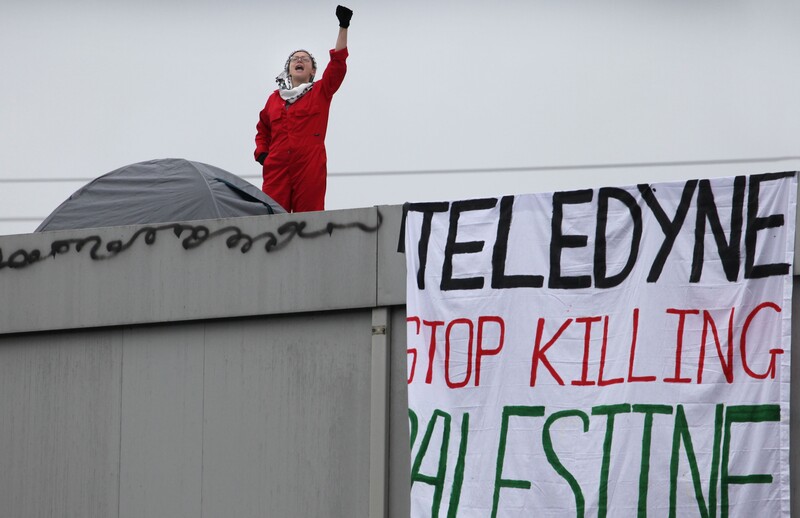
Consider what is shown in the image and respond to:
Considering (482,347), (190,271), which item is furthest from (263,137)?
(482,347)

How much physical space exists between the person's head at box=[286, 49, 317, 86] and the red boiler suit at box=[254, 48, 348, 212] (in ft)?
0.41

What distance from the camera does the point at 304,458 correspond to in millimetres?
8094

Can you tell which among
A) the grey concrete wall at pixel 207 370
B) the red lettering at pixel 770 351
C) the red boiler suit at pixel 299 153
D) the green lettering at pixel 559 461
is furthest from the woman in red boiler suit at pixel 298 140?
the red lettering at pixel 770 351

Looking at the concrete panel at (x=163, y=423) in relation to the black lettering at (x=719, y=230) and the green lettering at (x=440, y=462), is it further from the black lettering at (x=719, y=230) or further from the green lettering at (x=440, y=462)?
the black lettering at (x=719, y=230)

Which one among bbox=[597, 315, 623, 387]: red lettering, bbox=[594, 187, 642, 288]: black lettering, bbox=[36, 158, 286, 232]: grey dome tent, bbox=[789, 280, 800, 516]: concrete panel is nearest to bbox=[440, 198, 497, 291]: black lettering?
bbox=[594, 187, 642, 288]: black lettering

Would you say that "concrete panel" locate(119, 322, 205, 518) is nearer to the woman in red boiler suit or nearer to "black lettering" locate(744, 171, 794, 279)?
the woman in red boiler suit

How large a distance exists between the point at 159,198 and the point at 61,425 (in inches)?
60.6

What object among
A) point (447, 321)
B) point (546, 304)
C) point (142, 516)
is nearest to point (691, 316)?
point (546, 304)

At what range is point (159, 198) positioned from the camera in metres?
9.50

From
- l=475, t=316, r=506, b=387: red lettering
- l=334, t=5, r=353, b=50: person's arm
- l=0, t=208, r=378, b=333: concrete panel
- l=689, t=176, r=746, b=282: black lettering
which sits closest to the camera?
l=689, t=176, r=746, b=282: black lettering

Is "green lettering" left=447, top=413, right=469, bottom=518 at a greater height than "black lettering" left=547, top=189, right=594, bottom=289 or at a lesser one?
lesser

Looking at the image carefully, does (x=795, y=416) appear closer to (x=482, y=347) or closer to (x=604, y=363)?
(x=604, y=363)

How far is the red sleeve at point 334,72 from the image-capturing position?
995 cm

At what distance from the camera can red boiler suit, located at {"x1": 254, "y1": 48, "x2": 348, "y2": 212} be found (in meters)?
10.3
